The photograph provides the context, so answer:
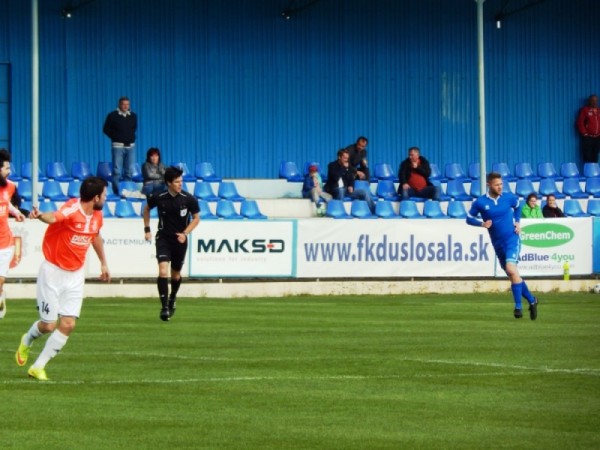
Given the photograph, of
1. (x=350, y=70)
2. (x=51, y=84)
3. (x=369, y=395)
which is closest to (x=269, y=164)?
(x=350, y=70)

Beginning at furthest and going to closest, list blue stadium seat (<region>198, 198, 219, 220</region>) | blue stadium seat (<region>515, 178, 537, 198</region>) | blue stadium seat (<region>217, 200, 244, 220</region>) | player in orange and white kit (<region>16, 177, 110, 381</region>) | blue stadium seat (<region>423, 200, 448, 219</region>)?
blue stadium seat (<region>515, 178, 537, 198</region>) → blue stadium seat (<region>423, 200, 448, 219</region>) → blue stadium seat (<region>217, 200, 244, 220</region>) → blue stadium seat (<region>198, 198, 219, 220</region>) → player in orange and white kit (<region>16, 177, 110, 381</region>)

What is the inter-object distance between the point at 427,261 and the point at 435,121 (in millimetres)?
12025

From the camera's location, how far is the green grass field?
453 inches

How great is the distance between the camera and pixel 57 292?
14.9 metres

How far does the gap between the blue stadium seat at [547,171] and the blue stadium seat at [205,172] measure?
931 centimetres

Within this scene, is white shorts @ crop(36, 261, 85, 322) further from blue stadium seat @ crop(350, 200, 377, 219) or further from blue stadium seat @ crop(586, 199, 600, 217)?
blue stadium seat @ crop(586, 199, 600, 217)

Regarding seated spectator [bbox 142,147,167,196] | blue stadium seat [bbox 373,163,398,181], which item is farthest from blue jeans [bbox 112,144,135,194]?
blue stadium seat [bbox 373,163,398,181]

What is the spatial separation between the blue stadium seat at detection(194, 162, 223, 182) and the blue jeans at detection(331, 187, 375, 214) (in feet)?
10.4

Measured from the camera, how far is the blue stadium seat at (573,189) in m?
40.2

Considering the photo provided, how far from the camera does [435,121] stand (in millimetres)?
42812

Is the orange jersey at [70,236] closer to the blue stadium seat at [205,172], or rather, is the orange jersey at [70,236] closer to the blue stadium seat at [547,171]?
the blue stadium seat at [205,172]

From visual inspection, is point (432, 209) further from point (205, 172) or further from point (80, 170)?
point (80, 170)

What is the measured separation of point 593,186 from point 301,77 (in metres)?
8.21

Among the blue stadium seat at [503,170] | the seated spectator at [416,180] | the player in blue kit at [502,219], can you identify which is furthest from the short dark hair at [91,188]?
the blue stadium seat at [503,170]
